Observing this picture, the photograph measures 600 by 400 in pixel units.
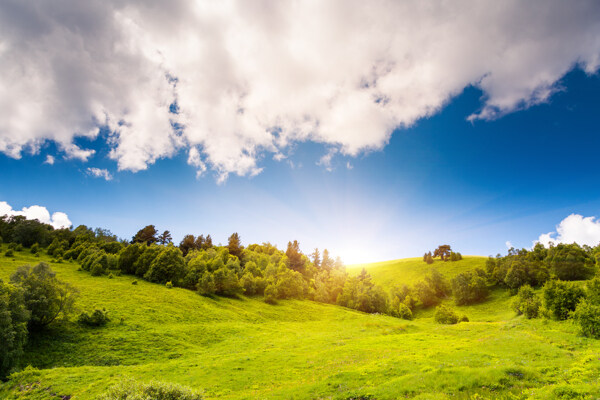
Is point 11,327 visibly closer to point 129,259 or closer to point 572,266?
point 129,259

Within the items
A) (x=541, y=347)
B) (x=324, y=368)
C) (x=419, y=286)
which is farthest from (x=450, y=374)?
(x=419, y=286)

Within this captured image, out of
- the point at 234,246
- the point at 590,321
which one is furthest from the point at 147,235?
the point at 590,321

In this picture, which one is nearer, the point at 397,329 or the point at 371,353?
the point at 371,353

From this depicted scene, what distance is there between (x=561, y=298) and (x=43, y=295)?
85197 mm

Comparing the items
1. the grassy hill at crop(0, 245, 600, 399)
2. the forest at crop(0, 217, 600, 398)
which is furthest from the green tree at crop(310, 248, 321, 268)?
the grassy hill at crop(0, 245, 600, 399)

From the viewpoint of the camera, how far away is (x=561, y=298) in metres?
41.8

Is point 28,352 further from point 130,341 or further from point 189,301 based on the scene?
point 189,301

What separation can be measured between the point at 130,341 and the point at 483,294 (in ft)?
411

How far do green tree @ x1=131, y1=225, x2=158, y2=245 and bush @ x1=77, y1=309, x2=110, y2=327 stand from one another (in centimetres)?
9299

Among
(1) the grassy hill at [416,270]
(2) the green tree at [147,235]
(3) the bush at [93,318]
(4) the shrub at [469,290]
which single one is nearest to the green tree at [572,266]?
(4) the shrub at [469,290]

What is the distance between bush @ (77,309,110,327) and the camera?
40562 mm

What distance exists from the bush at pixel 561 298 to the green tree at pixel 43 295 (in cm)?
8293

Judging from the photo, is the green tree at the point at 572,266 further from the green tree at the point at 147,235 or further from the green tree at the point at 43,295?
the green tree at the point at 147,235

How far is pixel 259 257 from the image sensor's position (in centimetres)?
12694
